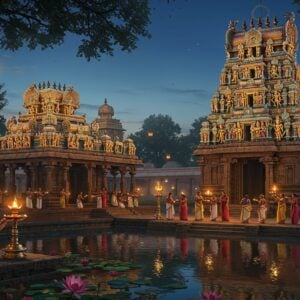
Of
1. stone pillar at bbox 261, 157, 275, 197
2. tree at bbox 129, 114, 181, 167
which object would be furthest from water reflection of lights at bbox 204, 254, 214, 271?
tree at bbox 129, 114, 181, 167

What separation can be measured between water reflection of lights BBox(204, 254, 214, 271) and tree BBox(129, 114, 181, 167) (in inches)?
2806

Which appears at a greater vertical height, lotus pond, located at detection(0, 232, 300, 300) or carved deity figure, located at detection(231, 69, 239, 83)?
carved deity figure, located at detection(231, 69, 239, 83)

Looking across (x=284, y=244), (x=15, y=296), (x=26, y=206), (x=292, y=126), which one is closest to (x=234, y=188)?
(x=292, y=126)

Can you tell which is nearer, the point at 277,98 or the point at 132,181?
the point at 277,98

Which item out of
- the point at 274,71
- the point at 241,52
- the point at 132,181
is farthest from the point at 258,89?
the point at 132,181

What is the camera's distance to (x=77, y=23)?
1021cm

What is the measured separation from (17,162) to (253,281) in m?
28.0

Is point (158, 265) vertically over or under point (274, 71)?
under

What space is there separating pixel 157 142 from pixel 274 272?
75.5 metres

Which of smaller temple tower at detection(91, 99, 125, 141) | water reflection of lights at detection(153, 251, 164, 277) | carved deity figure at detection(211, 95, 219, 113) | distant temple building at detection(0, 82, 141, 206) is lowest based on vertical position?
water reflection of lights at detection(153, 251, 164, 277)

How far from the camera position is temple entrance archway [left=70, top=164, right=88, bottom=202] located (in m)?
42.8

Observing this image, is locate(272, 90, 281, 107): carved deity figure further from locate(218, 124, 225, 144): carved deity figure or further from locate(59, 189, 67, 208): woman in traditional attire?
locate(59, 189, 67, 208): woman in traditional attire

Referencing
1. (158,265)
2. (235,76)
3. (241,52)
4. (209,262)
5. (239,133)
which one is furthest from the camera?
(235,76)

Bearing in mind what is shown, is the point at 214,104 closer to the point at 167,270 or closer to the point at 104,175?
the point at 104,175
